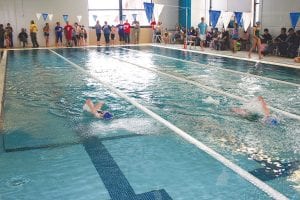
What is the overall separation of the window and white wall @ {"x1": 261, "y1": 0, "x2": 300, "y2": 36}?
30.8ft

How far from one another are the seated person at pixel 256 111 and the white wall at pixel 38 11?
18264 millimetres

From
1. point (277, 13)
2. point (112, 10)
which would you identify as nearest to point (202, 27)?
point (277, 13)

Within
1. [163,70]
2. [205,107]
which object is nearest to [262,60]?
[163,70]

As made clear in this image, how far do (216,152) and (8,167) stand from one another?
2368mm

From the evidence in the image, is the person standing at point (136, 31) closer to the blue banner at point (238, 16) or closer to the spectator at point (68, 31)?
the spectator at point (68, 31)

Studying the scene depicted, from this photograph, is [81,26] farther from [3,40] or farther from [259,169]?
[259,169]

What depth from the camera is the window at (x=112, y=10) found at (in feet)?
77.0

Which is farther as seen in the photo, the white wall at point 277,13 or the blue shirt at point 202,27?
the blue shirt at point 202,27

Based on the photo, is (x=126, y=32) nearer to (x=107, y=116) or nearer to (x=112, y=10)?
(x=112, y=10)

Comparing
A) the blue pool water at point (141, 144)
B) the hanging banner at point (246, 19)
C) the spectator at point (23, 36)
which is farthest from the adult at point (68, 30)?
the blue pool water at point (141, 144)

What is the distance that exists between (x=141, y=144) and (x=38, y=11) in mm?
19472

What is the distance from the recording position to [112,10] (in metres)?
23.6

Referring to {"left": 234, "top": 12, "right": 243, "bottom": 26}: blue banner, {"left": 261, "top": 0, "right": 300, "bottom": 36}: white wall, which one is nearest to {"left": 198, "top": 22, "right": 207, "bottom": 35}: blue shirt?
{"left": 234, "top": 12, "right": 243, "bottom": 26}: blue banner

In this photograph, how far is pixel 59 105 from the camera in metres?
7.01
